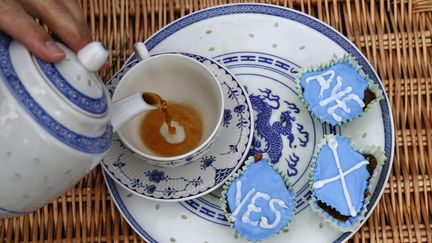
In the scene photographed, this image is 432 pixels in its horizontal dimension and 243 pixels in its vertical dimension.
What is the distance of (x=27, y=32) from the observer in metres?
0.47

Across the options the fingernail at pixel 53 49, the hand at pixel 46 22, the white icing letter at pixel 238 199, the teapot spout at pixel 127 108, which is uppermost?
the hand at pixel 46 22

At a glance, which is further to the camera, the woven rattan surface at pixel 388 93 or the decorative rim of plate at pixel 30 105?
the woven rattan surface at pixel 388 93

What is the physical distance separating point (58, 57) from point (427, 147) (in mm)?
482

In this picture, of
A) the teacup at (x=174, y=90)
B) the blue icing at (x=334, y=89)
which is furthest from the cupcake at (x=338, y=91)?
the teacup at (x=174, y=90)

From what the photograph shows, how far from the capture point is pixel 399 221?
0.73m

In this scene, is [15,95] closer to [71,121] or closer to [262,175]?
[71,121]

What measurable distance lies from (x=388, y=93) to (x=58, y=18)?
0.43m

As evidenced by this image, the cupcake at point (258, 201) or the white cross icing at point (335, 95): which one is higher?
the white cross icing at point (335, 95)

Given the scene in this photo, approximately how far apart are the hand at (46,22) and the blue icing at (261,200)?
253 millimetres

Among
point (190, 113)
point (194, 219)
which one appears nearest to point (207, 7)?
point (190, 113)

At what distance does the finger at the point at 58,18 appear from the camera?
0.50 m

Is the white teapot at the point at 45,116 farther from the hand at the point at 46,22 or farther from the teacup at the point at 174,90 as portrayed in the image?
the teacup at the point at 174,90

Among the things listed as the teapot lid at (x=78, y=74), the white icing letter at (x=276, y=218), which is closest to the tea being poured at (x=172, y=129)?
the white icing letter at (x=276, y=218)

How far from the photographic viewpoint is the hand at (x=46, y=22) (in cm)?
46
